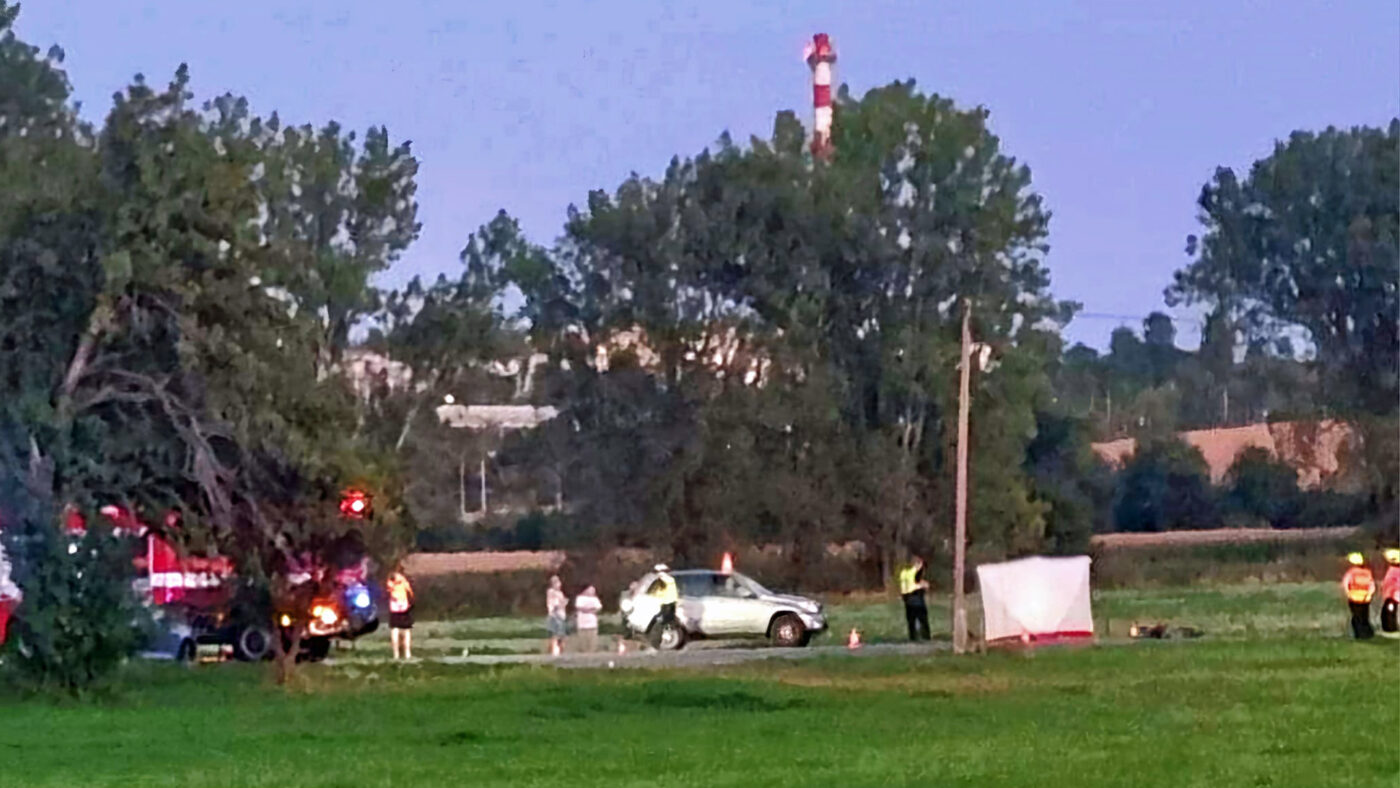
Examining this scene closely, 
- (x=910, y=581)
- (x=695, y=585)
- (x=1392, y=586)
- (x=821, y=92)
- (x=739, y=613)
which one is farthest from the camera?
(x=821, y=92)

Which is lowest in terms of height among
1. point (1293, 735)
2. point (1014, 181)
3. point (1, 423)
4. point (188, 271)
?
point (1293, 735)

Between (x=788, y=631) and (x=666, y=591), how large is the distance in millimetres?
2377

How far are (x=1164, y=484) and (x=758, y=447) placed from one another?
28.0 m

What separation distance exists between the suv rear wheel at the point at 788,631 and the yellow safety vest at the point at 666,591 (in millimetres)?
1864

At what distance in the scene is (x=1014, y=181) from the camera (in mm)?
78875

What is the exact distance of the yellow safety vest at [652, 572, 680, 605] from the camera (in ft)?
137

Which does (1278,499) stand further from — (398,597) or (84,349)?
(84,349)

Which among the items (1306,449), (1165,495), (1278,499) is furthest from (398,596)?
(1165,495)

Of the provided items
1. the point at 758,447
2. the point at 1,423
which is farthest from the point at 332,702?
the point at 758,447

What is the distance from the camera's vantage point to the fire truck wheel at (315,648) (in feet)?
119

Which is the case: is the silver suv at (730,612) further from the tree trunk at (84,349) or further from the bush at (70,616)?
the bush at (70,616)

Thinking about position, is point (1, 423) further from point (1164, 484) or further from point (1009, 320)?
point (1164, 484)

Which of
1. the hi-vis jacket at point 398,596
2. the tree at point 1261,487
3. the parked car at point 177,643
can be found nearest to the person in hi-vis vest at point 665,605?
the hi-vis jacket at point 398,596

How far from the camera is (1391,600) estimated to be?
Result: 3872 centimetres
